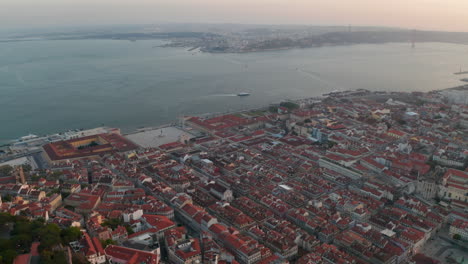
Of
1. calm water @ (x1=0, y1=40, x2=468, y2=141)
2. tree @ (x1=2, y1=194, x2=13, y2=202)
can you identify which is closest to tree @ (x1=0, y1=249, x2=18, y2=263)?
tree @ (x1=2, y1=194, x2=13, y2=202)

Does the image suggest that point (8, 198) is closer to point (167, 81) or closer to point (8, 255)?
point (8, 255)

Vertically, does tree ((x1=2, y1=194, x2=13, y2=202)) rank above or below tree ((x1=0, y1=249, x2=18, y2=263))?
below

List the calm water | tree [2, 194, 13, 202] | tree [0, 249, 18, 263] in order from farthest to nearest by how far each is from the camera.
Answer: the calm water < tree [2, 194, 13, 202] < tree [0, 249, 18, 263]

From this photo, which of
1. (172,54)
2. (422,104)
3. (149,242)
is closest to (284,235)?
(149,242)

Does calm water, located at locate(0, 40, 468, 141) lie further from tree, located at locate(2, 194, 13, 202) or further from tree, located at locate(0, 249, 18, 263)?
tree, located at locate(0, 249, 18, 263)

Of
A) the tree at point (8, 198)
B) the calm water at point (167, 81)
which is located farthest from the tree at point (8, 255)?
the calm water at point (167, 81)

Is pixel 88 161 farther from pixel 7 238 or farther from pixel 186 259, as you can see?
pixel 186 259

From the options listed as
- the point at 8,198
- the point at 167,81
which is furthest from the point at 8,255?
the point at 167,81

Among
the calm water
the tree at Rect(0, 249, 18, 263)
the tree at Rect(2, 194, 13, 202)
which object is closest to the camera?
the tree at Rect(0, 249, 18, 263)

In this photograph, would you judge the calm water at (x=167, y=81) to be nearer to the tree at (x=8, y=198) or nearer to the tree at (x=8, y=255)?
the tree at (x=8, y=198)
